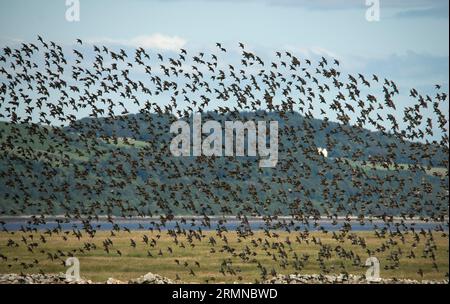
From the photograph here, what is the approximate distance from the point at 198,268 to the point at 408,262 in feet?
65.8

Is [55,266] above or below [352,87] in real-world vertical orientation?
below

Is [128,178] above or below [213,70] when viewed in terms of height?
below

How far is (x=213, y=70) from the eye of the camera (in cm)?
7756
